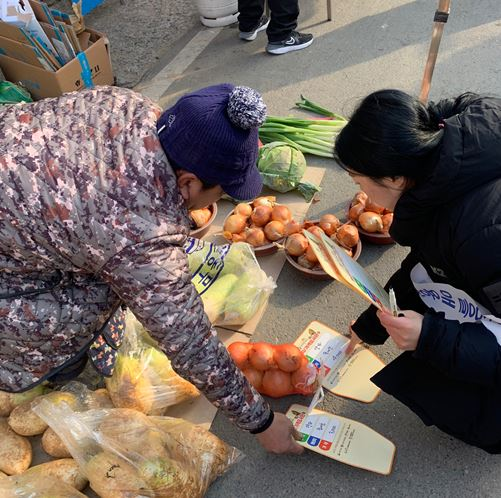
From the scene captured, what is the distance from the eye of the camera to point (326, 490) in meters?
1.75

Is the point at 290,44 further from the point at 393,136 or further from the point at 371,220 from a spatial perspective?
the point at 393,136

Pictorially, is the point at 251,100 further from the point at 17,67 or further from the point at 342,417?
the point at 17,67

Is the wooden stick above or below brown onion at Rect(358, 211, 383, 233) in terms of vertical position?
above

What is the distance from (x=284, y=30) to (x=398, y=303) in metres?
3.25

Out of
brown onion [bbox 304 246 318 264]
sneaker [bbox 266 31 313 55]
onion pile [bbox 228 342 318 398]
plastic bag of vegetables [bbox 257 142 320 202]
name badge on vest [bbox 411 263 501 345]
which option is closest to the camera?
name badge on vest [bbox 411 263 501 345]

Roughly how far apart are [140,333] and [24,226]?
3.00ft

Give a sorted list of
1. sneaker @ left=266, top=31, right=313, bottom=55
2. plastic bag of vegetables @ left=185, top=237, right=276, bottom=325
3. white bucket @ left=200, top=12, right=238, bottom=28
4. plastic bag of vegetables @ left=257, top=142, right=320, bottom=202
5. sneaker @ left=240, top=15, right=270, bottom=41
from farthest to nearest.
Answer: white bucket @ left=200, top=12, right=238, bottom=28
sneaker @ left=240, top=15, right=270, bottom=41
sneaker @ left=266, top=31, right=313, bottom=55
plastic bag of vegetables @ left=257, top=142, right=320, bottom=202
plastic bag of vegetables @ left=185, top=237, right=276, bottom=325

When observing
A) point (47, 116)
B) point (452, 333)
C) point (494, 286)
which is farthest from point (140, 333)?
point (494, 286)

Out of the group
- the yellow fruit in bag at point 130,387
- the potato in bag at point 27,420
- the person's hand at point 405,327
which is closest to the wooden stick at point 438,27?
the person's hand at point 405,327

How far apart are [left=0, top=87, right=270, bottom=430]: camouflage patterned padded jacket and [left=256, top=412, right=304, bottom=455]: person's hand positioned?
25 cm

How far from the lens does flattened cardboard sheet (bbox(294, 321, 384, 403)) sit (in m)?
1.99

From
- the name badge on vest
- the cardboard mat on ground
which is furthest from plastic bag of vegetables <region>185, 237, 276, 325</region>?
the name badge on vest

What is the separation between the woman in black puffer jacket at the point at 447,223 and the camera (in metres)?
1.26

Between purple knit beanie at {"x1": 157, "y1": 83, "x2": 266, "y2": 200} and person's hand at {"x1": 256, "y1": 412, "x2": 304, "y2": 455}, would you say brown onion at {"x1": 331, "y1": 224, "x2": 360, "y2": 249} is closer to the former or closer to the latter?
person's hand at {"x1": 256, "y1": 412, "x2": 304, "y2": 455}
